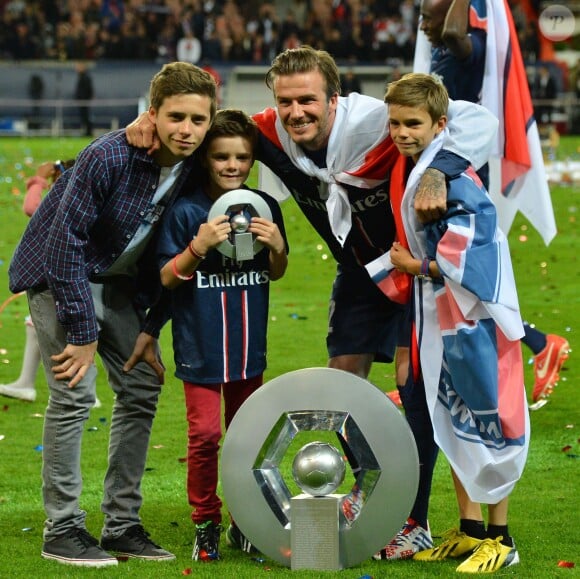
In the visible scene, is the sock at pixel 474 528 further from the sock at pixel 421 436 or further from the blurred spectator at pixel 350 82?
the blurred spectator at pixel 350 82

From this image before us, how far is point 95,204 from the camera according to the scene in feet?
14.2

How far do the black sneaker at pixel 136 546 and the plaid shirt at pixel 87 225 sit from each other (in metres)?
0.72

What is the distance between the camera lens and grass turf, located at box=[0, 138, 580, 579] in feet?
14.2

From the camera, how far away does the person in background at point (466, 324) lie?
4137 mm

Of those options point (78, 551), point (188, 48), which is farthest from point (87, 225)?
point (188, 48)

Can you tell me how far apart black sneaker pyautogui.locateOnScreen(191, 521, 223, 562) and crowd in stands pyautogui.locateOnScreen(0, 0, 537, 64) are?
101 ft

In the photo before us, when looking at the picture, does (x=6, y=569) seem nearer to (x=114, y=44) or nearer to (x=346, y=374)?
(x=346, y=374)

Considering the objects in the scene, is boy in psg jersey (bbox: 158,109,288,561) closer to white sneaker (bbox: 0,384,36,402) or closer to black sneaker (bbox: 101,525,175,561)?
black sneaker (bbox: 101,525,175,561)

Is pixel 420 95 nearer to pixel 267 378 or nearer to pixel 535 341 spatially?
pixel 535 341

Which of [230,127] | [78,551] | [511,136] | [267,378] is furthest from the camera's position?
[267,378]

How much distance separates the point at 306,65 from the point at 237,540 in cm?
167

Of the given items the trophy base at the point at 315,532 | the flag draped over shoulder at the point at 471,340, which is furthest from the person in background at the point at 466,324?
the trophy base at the point at 315,532

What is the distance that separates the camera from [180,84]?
4324 mm

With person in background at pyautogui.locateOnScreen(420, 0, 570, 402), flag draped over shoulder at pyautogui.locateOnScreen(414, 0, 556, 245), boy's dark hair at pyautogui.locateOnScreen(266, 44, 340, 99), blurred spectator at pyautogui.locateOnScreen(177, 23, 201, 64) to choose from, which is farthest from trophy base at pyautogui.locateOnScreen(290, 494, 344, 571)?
blurred spectator at pyautogui.locateOnScreen(177, 23, 201, 64)
